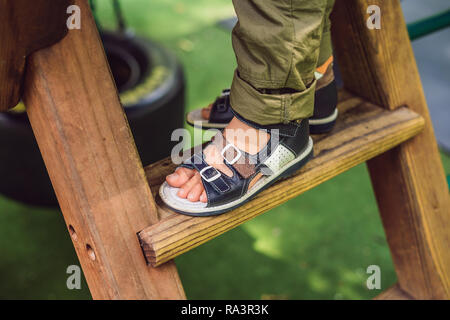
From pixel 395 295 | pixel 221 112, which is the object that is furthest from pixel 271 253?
pixel 221 112

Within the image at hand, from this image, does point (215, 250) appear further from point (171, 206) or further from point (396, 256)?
point (171, 206)

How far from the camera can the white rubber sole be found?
764 mm

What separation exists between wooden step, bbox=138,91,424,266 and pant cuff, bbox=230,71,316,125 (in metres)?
0.12

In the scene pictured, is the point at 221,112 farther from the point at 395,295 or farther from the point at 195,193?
the point at 395,295

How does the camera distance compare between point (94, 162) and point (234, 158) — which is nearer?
point (94, 162)

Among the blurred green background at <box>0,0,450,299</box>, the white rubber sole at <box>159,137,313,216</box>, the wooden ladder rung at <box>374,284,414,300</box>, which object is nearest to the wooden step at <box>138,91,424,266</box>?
the white rubber sole at <box>159,137,313,216</box>

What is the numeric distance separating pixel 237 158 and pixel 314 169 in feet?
0.52

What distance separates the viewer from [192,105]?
8.22 feet

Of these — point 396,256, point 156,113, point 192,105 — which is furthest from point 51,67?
point 192,105

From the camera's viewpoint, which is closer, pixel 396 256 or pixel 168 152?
pixel 396 256

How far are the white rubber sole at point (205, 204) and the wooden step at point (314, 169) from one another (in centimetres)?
1

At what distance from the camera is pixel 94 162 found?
683 millimetres
